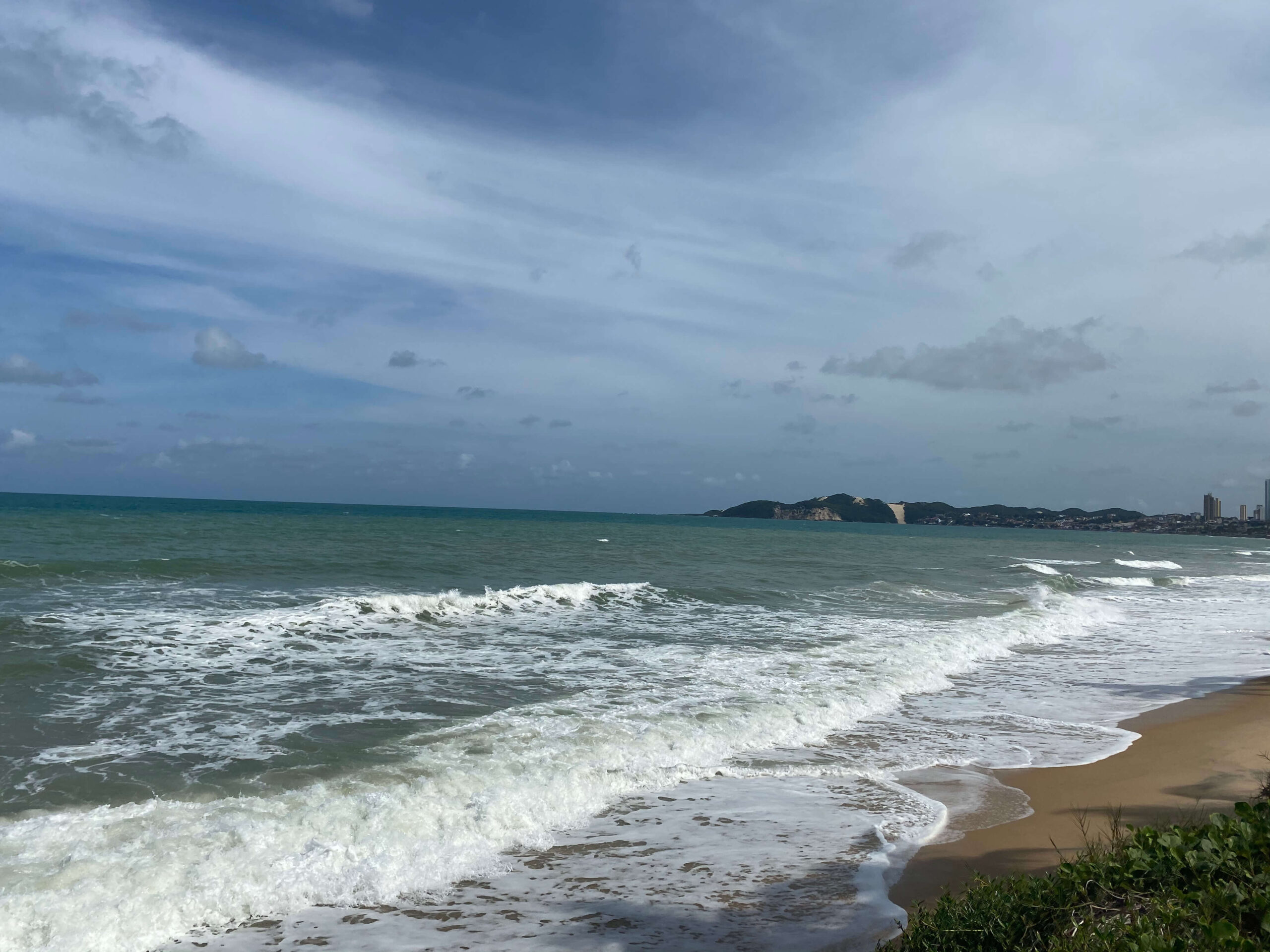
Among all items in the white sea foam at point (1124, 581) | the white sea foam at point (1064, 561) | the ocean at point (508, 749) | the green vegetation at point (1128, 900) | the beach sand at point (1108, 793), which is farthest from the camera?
the white sea foam at point (1064, 561)

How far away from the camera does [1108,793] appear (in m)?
7.13

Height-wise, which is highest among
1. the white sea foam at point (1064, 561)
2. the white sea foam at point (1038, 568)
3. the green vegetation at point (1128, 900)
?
the green vegetation at point (1128, 900)

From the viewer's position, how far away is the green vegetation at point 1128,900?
3012 millimetres

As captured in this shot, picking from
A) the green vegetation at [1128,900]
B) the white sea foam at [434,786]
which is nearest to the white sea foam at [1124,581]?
the white sea foam at [434,786]

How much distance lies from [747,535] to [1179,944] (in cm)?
6981

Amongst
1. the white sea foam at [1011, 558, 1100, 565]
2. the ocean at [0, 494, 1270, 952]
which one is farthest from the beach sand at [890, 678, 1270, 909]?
the white sea foam at [1011, 558, 1100, 565]

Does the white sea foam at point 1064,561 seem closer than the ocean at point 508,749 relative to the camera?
No

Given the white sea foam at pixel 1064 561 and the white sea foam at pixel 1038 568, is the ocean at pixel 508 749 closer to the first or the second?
the white sea foam at pixel 1038 568

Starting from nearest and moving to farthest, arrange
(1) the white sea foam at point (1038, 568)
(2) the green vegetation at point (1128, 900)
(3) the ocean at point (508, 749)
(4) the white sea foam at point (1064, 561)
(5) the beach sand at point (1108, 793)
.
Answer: (2) the green vegetation at point (1128, 900), (3) the ocean at point (508, 749), (5) the beach sand at point (1108, 793), (1) the white sea foam at point (1038, 568), (4) the white sea foam at point (1064, 561)

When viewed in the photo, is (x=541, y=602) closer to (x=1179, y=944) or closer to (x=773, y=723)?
(x=773, y=723)

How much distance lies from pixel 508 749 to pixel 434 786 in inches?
47.4

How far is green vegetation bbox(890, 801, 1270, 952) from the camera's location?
119 inches

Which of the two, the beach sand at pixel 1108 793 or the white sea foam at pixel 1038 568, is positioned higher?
the beach sand at pixel 1108 793

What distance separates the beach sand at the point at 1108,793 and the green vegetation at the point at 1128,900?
702mm
